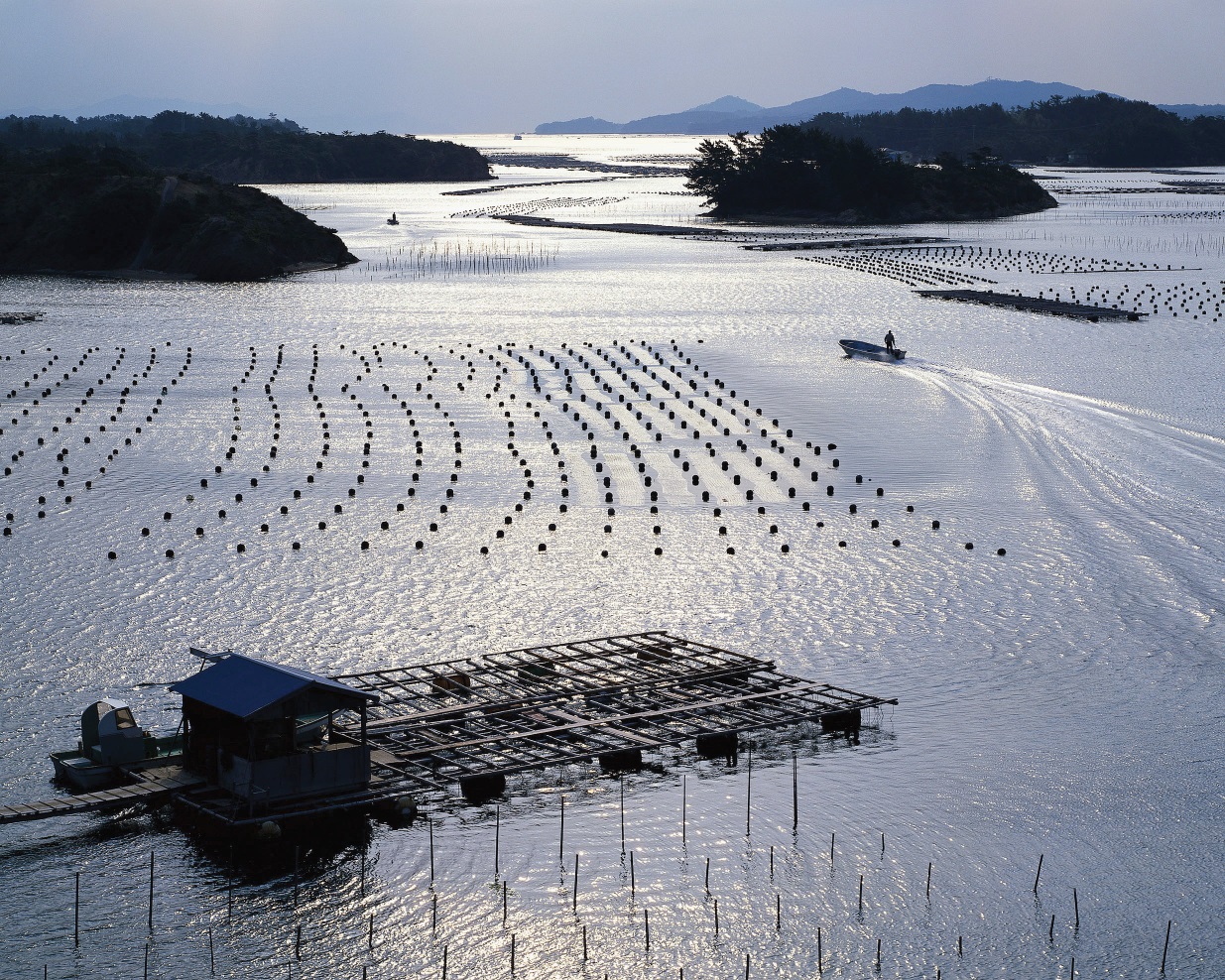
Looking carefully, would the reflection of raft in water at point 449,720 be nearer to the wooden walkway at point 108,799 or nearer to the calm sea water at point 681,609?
the wooden walkway at point 108,799

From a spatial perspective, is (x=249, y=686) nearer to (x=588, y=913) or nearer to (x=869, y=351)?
(x=588, y=913)

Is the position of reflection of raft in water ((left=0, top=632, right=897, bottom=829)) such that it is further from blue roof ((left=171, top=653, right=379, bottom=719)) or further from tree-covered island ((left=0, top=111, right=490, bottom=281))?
tree-covered island ((left=0, top=111, right=490, bottom=281))

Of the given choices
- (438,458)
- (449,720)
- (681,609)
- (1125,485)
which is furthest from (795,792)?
(438,458)

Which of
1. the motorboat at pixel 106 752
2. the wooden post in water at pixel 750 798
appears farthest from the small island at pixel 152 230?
the wooden post in water at pixel 750 798

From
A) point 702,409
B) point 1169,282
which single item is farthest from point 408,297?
point 1169,282

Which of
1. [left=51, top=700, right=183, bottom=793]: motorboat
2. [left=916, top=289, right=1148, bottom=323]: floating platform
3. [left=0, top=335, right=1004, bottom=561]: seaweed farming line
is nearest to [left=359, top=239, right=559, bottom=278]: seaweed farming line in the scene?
[left=916, top=289, right=1148, bottom=323]: floating platform
